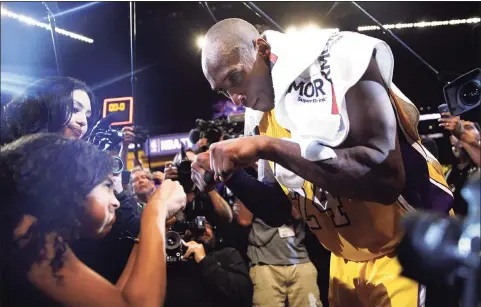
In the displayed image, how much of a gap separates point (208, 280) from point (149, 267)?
0.64m

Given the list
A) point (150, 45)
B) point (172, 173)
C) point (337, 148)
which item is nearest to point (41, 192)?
point (172, 173)

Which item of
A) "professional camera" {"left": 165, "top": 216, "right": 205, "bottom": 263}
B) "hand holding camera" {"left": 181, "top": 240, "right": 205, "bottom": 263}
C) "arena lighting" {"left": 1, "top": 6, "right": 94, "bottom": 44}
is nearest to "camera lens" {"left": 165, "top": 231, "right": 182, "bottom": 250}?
"professional camera" {"left": 165, "top": 216, "right": 205, "bottom": 263}

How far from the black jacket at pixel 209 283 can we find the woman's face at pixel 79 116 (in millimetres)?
582

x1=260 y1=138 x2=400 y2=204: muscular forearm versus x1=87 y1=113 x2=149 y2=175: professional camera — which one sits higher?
x1=87 y1=113 x2=149 y2=175: professional camera

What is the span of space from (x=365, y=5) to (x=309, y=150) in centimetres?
227

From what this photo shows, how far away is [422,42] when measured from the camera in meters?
4.07

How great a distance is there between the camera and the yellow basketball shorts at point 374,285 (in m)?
1.10

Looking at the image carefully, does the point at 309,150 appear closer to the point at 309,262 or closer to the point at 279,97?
the point at 279,97

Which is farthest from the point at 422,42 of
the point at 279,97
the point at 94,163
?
the point at 94,163

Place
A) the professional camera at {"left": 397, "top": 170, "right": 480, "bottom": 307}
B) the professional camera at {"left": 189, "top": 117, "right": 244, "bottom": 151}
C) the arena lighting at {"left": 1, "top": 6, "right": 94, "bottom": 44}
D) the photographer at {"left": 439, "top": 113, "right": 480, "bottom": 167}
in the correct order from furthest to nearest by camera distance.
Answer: the professional camera at {"left": 189, "top": 117, "right": 244, "bottom": 151}, the arena lighting at {"left": 1, "top": 6, "right": 94, "bottom": 44}, the photographer at {"left": 439, "top": 113, "right": 480, "bottom": 167}, the professional camera at {"left": 397, "top": 170, "right": 480, "bottom": 307}

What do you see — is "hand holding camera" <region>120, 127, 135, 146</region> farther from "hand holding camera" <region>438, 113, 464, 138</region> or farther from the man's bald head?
"hand holding camera" <region>438, 113, 464, 138</region>

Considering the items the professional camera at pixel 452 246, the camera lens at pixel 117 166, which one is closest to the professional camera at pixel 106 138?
the camera lens at pixel 117 166

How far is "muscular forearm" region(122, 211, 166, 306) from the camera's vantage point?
94 centimetres

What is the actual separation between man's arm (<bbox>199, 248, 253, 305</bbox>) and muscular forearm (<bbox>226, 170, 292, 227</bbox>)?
16.4 inches
